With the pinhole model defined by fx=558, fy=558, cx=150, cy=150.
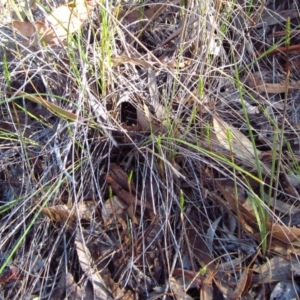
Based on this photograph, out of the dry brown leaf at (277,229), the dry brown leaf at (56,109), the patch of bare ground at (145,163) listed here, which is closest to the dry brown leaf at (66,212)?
the patch of bare ground at (145,163)

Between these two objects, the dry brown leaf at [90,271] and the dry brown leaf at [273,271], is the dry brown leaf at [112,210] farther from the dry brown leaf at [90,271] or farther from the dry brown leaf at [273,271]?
the dry brown leaf at [273,271]

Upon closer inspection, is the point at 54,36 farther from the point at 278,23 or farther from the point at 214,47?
the point at 278,23

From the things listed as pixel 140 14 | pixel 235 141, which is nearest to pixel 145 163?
pixel 235 141

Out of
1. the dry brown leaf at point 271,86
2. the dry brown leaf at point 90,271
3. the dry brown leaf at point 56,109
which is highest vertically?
the dry brown leaf at point 56,109

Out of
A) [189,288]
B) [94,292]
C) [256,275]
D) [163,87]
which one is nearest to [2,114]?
[163,87]

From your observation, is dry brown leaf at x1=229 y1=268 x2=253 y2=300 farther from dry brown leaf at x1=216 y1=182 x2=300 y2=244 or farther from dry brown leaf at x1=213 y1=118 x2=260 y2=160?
dry brown leaf at x1=213 y1=118 x2=260 y2=160

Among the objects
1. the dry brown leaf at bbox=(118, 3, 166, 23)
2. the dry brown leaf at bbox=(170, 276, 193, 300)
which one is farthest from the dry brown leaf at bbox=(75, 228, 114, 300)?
the dry brown leaf at bbox=(118, 3, 166, 23)

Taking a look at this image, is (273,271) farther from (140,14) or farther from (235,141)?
(140,14)
